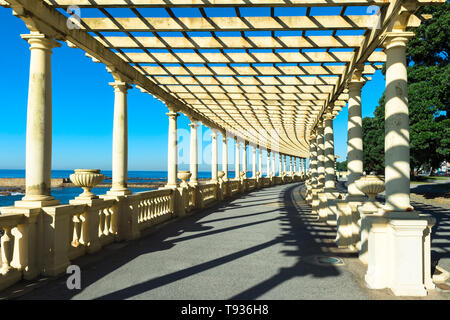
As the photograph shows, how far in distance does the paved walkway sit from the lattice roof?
17.6ft

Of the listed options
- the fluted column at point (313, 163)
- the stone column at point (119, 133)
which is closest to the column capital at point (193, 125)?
the fluted column at point (313, 163)

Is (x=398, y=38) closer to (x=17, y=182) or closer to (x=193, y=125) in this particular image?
(x=193, y=125)

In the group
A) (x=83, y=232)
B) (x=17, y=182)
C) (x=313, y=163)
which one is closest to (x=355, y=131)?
(x=83, y=232)

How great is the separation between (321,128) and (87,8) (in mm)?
14581

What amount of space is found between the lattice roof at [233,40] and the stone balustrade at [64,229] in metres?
4.20

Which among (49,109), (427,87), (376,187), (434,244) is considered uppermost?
(427,87)

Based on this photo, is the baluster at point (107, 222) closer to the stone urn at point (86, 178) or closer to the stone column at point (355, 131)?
the stone urn at point (86, 178)

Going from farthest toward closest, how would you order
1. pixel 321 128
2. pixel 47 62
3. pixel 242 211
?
pixel 321 128 < pixel 242 211 < pixel 47 62

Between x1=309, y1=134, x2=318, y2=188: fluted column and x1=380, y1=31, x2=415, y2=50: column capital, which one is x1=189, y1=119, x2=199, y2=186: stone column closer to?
x1=309, y1=134, x2=318, y2=188: fluted column

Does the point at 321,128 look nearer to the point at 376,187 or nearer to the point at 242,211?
the point at 242,211

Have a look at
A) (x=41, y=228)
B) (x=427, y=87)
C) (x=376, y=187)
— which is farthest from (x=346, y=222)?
(x=427, y=87)

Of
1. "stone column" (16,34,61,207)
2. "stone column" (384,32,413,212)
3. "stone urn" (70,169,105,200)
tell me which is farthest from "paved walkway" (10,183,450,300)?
"stone column" (16,34,61,207)

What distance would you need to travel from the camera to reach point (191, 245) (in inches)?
373
